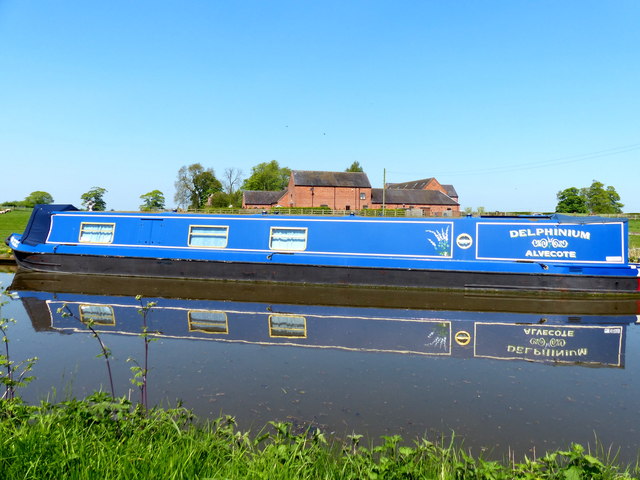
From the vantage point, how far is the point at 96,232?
11750 millimetres

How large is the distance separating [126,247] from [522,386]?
10.3 m

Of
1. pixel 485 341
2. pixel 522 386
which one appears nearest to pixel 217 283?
pixel 485 341

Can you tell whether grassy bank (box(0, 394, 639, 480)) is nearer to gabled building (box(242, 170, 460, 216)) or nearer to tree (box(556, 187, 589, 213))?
gabled building (box(242, 170, 460, 216))

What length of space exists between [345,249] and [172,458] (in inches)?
327

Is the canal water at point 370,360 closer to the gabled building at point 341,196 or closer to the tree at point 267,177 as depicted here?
the gabled building at point 341,196

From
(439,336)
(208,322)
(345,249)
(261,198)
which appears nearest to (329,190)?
(261,198)

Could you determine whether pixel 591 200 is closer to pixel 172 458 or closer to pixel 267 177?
pixel 267 177

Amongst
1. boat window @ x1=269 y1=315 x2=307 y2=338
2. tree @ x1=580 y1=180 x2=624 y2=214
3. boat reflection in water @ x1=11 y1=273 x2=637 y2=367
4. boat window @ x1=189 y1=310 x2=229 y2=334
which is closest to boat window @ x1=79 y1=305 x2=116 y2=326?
boat reflection in water @ x1=11 y1=273 x2=637 y2=367

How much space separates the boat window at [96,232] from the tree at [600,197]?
78.6m

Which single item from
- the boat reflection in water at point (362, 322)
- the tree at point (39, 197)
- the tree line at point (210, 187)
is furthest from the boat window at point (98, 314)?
the tree at point (39, 197)

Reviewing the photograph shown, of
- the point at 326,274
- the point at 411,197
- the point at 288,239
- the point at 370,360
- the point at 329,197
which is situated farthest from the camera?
the point at 411,197

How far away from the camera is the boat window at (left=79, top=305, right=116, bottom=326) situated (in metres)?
7.26

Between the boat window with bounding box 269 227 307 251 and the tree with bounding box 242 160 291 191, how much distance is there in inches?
2613

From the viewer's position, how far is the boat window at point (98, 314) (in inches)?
286
